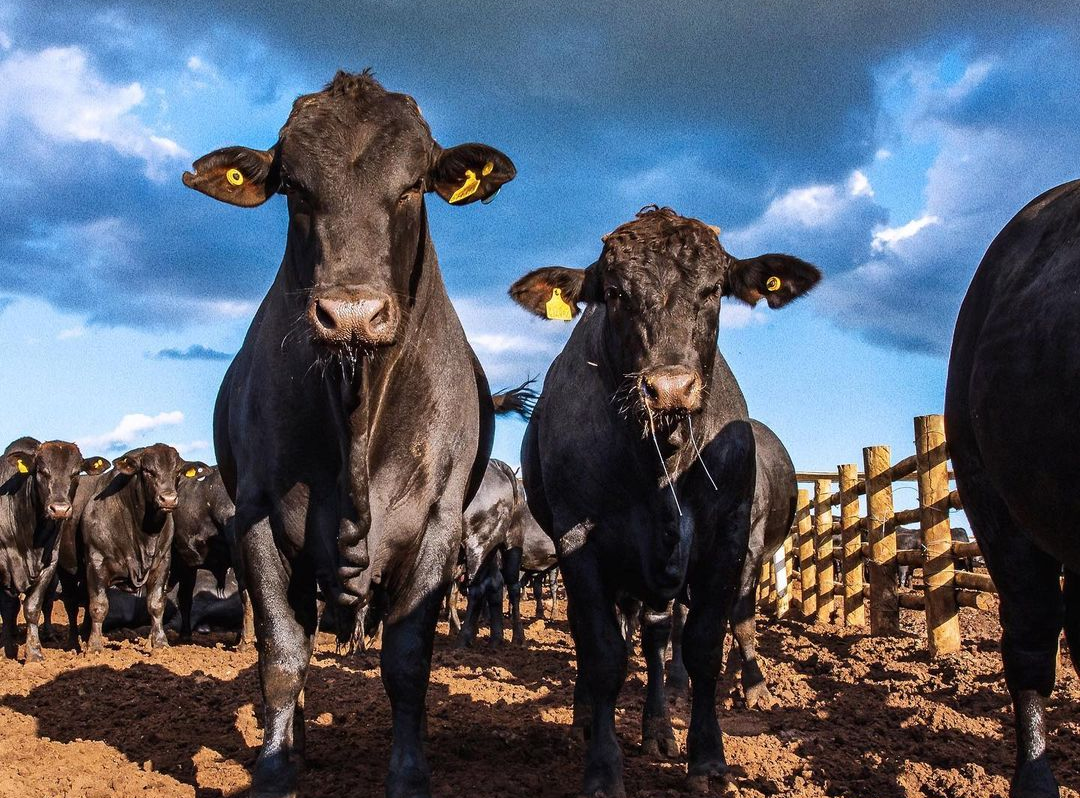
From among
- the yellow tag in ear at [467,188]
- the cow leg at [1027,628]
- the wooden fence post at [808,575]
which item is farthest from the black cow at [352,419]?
the wooden fence post at [808,575]

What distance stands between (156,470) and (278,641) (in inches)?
416

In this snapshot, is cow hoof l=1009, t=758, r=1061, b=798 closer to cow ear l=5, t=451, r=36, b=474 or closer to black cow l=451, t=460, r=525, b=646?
black cow l=451, t=460, r=525, b=646

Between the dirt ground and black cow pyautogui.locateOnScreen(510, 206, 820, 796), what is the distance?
0.63 meters

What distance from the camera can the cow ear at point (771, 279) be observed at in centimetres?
527

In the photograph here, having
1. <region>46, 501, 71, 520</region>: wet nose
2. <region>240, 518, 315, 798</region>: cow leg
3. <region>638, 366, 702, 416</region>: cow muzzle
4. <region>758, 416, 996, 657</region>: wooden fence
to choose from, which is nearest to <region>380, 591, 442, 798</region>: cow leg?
<region>240, 518, 315, 798</region>: cow leg

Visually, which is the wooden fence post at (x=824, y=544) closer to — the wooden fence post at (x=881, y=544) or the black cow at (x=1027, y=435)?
the wooden fence post at (x=881, y=544)

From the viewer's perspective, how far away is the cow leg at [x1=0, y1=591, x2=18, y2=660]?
1224 cm

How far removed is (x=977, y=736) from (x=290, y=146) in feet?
16.9

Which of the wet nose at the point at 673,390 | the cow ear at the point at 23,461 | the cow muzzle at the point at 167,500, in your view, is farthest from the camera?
the cow muzzle at the point at 167,500

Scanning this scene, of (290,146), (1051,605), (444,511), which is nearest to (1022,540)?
(1051,605)

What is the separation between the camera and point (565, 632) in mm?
16266

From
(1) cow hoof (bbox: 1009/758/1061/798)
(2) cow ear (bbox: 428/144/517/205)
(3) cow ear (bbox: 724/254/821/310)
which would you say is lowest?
(1) cow hoof (bbox: 1009/758/1061/798)

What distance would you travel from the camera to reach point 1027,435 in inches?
130

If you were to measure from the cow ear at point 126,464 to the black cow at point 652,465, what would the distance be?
1028 cm
